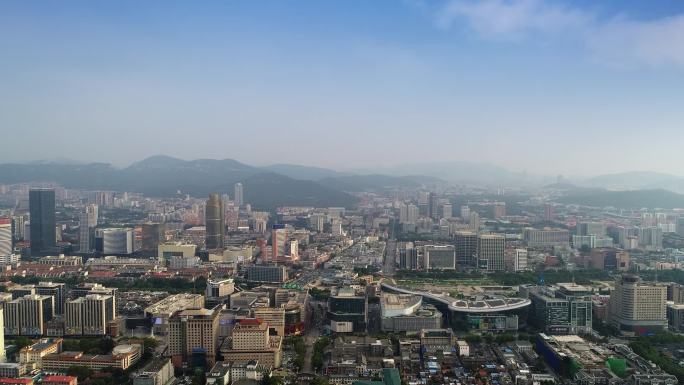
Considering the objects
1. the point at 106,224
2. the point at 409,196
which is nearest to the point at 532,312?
the point at 106,224

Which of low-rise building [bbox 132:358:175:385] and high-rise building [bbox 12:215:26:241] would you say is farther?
high-rise building [bbox 12:215:26:241]

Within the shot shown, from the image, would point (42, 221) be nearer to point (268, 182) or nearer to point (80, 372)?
point (80, 372)

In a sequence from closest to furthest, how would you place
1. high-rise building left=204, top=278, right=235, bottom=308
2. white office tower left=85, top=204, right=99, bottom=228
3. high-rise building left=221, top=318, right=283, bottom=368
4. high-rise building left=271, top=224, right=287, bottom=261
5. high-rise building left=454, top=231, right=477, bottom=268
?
high-rise building left=221, top=318, right=283, bottom=368
high-rise building left=204, top=278, right=235, bottom=308
high-rise building left=454, top=231, right=477, bottom=268
high-rise building left=271, top=224, right=287, bottom=261
white office tower left=85, top=204, right=99, bottom=228

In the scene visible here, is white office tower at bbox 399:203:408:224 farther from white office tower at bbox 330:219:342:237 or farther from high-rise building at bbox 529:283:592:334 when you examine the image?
high-rise building at bbox 529:283:592:334

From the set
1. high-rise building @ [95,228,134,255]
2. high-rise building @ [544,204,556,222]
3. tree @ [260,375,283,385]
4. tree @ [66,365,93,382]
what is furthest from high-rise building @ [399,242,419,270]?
high-rise building @ [544,204,556,222]

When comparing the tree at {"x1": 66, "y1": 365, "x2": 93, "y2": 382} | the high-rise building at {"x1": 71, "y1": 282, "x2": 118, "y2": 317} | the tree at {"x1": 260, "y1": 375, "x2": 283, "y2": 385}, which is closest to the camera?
the tree at {"x1": 260, "y1": 375, "x2": 283, "y2": 385}

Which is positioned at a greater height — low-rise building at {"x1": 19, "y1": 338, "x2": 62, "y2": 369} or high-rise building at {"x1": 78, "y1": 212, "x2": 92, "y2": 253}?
high-rise building at {"x1": 78, "y1": 212, "x2": 92, "y2": 253}
